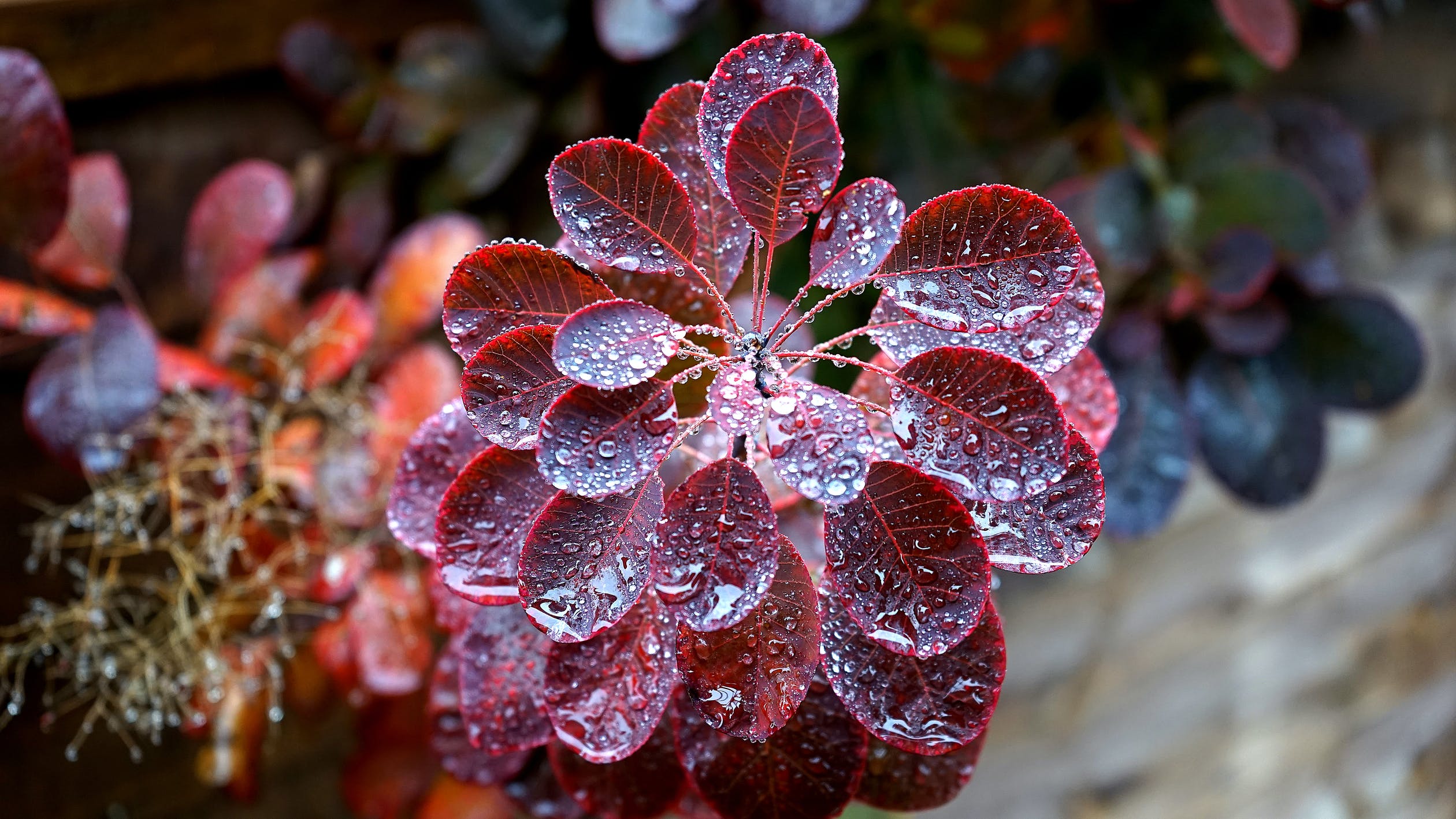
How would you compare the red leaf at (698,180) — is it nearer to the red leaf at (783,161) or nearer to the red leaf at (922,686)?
the red leaf at (783,161)

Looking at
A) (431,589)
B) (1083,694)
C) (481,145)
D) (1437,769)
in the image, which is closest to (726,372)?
(431,589)

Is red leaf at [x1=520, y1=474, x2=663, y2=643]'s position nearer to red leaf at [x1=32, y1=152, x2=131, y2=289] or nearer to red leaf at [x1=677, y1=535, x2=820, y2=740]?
red leaf at [x1=677, y1=535, x2=820, y2=740]

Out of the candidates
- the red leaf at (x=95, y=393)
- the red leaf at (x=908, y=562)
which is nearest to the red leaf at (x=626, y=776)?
the red leaf at (x=908, y=562)

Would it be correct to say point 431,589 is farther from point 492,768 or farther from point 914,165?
point 914,165

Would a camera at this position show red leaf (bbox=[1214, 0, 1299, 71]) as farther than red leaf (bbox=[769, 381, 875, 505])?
Yes

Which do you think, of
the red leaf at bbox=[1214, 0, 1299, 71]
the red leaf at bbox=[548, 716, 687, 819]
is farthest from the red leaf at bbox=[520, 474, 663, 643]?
the red leaf at bbox=[1214, 0, 1299, 71]
